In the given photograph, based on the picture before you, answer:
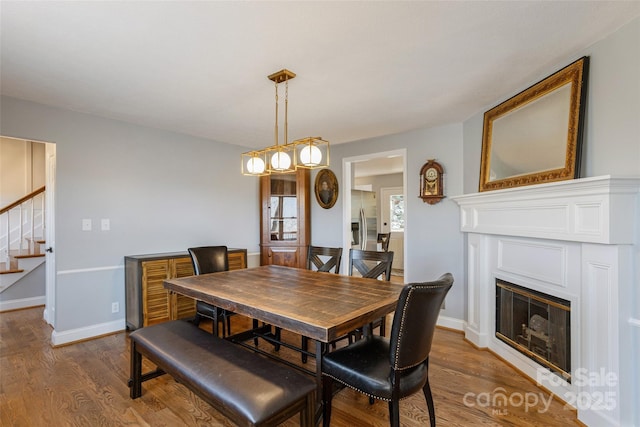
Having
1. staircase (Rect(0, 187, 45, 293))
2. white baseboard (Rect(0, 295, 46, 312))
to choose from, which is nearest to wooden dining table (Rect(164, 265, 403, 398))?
staircase (Rect(0, 187, 45, 293))

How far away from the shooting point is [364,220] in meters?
6.60

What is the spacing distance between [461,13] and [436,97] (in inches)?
46.9

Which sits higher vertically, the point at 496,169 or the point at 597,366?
the point at 496,169

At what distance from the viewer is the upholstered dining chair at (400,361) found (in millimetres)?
1516

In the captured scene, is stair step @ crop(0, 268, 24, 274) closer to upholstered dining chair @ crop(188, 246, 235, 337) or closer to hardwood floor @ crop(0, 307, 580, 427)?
hardwood floor @ crop(0, 307, 580, 427)

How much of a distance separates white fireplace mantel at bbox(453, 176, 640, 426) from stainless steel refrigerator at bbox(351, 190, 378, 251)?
3.31 meters

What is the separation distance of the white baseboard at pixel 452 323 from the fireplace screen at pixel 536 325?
2.06 ft

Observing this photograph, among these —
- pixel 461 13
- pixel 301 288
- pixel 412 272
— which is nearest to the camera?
pixel 461 13

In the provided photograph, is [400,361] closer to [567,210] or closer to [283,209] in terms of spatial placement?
[567,210]

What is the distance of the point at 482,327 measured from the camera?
3.06 metres

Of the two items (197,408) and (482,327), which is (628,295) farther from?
(197,408)

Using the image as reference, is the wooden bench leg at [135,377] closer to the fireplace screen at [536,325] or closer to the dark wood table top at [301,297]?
the dark wood table top at [301,297]

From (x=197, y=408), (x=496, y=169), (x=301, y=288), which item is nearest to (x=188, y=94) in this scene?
(x=301, y=288)

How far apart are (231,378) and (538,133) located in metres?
2.76
